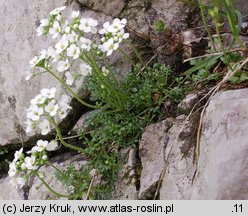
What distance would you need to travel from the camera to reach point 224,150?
238 centimetres

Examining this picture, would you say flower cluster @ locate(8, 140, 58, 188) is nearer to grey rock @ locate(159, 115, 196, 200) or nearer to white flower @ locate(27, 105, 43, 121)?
white flower @ locate(27, 105, 43, 121)

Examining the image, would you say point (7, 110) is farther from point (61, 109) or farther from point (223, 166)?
point (223, 166)

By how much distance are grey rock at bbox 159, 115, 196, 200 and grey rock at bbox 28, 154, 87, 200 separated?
0.77 m

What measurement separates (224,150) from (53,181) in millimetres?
1572

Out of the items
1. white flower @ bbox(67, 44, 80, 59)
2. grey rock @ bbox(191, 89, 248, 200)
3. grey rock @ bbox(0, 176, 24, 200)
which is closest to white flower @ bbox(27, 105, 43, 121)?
white flower @ bbox(67, 44, 80, 59)

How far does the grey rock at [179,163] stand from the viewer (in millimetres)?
2713

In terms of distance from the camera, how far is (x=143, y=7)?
3676mm

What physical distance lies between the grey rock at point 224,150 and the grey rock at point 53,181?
112 centimetres

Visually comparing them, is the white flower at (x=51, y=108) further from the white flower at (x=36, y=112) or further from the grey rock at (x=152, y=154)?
the grey rock at (x=152, y=154)

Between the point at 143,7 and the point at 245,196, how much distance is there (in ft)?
6.57

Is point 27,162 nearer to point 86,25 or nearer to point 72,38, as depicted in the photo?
point 72,38

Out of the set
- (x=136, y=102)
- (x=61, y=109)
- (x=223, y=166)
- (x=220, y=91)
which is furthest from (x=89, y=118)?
(x=223, y=166)

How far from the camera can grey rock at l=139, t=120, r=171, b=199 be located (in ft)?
9.60

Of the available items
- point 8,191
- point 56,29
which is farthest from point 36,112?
point 8,191
